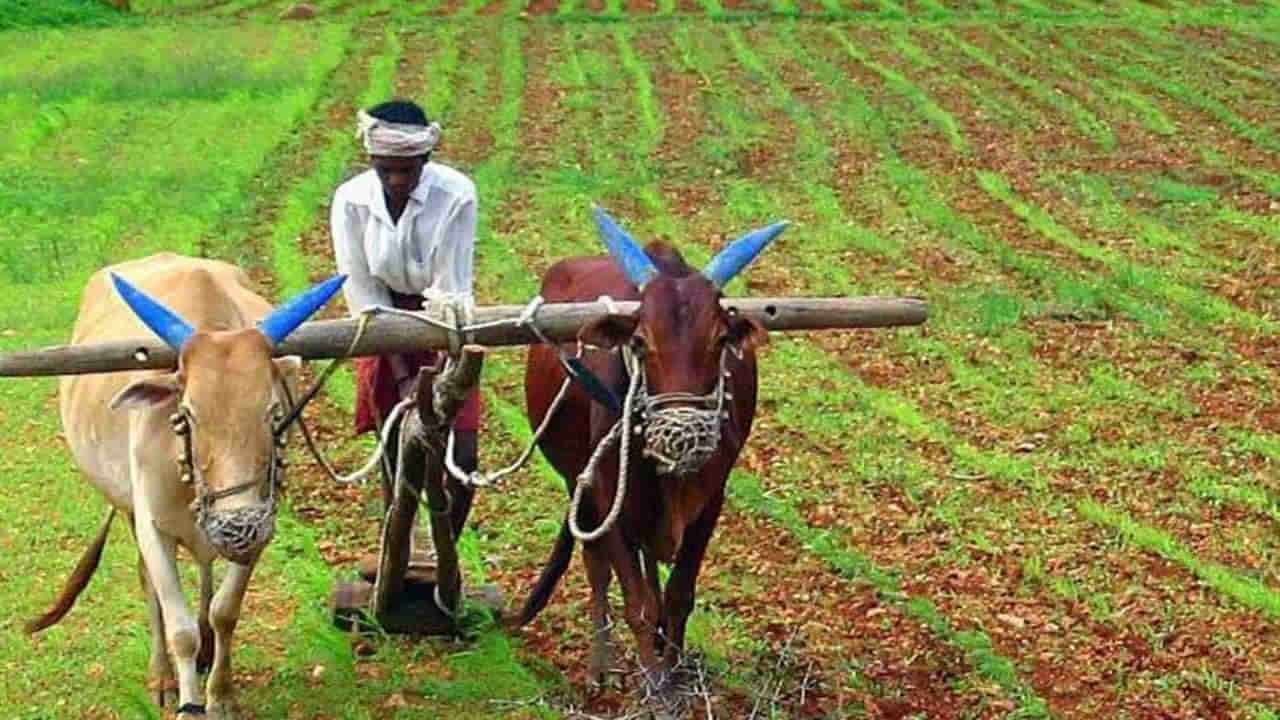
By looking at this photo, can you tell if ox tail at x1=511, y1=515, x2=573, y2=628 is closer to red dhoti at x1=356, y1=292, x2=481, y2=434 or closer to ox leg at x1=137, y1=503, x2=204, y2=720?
red dhoti at x1=356, y1=292, x2=481, y2=434

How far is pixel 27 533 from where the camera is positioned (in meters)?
8.88

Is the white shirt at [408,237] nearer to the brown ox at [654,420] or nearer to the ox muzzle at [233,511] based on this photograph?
the brown ox at [654,420]

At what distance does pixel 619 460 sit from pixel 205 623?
5.63 feet

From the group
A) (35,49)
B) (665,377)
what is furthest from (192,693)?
(35,49)

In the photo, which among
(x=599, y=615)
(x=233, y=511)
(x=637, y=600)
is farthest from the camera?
(x=599, y=615)

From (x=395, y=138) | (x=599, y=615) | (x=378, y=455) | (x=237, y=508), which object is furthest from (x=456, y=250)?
(x=237, y=508)

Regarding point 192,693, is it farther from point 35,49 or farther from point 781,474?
point 35,49

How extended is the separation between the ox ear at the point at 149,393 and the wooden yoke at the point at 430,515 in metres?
0.91

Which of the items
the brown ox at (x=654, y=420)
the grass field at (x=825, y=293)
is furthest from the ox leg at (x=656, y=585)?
the grass field at (x=825, y=293)

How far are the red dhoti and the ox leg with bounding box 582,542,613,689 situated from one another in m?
0.72

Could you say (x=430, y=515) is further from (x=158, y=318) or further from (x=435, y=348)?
(x=158, y=318)

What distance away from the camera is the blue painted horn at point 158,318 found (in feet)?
19.4

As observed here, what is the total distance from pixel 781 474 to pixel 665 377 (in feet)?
12.1

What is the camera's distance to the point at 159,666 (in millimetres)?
7047
